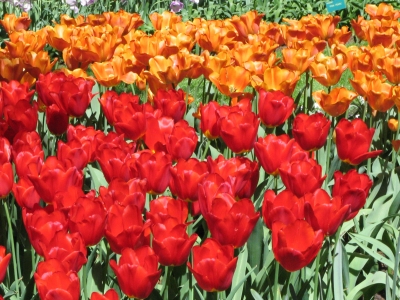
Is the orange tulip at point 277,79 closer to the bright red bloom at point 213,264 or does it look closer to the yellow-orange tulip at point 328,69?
the yellow-orange tulip at point 328,69

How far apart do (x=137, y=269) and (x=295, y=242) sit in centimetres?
35

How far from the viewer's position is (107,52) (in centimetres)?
342

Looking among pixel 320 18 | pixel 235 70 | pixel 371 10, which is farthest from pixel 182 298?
pixel 371 10

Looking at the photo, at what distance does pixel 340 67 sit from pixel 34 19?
158 inches

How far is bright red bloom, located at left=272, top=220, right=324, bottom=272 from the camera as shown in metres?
1.66

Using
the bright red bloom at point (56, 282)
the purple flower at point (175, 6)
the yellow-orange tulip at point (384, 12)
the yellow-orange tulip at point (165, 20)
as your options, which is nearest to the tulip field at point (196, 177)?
the bright red bloom at point (56, 282)

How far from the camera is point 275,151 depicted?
7.10ft

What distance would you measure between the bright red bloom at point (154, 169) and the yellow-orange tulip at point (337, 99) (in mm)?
1043

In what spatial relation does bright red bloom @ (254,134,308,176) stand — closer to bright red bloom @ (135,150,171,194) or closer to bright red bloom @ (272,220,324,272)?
bright red bloom @ (135,150,171,194)

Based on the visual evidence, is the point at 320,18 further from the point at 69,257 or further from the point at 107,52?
the point at 69,257

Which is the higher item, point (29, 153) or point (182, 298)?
point (29, 153)

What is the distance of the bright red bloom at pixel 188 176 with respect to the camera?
1.97 metres

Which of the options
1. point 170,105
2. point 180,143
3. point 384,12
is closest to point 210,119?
point 170,105

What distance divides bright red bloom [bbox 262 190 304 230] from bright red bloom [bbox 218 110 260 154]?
55cm
